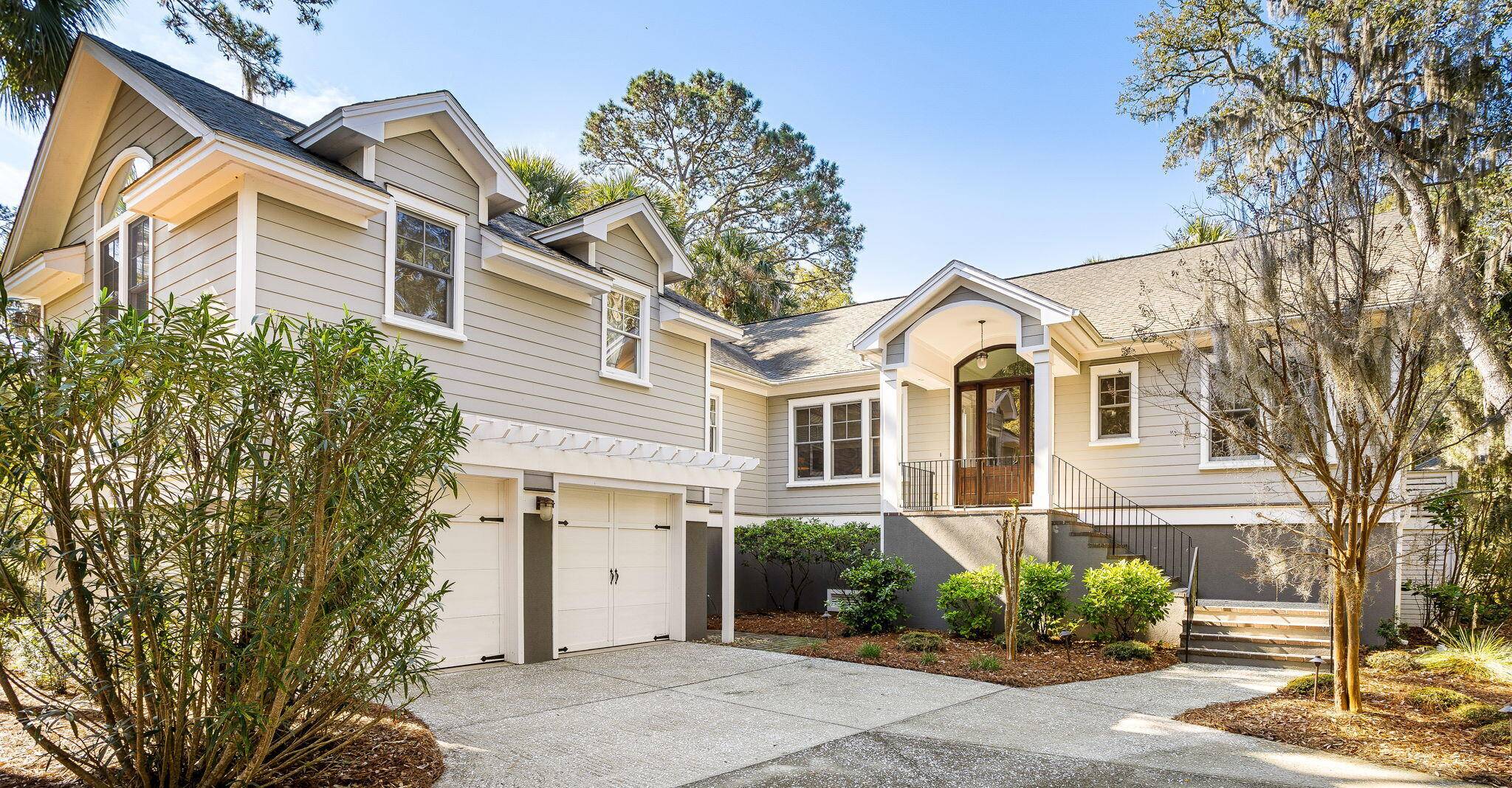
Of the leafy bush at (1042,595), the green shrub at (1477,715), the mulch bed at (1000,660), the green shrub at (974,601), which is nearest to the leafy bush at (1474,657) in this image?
the green shrub at (1477,715)

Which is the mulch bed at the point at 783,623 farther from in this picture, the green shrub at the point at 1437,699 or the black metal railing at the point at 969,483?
the green shrub at the point at 1437,699

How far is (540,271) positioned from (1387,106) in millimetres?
10770

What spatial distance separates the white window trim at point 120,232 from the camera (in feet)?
30.6

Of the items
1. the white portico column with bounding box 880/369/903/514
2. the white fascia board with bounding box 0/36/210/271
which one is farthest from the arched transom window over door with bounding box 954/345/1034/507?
the white fascia board with bounding box 0/36/210/271

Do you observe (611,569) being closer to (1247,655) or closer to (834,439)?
(834,439)

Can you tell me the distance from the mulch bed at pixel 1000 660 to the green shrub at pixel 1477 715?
322cm

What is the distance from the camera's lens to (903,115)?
20.4m

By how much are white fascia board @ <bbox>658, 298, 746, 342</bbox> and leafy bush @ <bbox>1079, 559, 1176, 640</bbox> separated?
608 cm

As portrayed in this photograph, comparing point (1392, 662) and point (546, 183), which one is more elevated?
point (546, 183)

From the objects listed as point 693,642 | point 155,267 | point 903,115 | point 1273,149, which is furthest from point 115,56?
point 903,115

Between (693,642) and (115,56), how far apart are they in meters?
9.51

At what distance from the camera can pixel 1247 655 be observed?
10.8 metres

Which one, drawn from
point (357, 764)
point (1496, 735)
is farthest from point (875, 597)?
point (357, 764)

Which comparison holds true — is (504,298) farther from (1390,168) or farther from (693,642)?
(1390,168)
